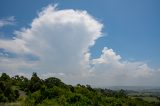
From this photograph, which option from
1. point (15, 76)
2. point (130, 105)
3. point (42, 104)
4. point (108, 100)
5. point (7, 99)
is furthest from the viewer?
point (15, 76)

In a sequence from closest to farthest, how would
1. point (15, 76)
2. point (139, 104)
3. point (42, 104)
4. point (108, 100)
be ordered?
point (42, 104)
point (108, 100)
point (139, 104)
point (15, 76)

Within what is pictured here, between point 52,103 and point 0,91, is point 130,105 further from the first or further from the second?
point 0,91

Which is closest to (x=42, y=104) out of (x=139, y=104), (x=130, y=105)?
(x=130, y=105)

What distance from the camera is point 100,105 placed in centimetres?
6744

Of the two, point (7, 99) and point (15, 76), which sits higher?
point (15, 76)

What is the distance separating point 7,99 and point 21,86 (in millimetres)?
20973

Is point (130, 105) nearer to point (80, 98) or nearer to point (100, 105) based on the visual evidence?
point (100, 105)

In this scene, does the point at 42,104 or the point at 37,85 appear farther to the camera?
the point at 37,85

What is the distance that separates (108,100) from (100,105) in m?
8.68

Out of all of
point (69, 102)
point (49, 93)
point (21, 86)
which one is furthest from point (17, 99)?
point (21, 86)

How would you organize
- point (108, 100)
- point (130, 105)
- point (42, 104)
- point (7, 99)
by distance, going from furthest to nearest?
1. point (130, 105)
2. point (108, 100)
3. point (7, 99)
4. point (42, 104)

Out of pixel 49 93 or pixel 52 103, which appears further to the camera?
pixel 49 93

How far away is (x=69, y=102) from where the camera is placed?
62812 millimetres

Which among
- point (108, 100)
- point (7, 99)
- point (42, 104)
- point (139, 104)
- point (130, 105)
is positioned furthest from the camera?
point (139, 104)
